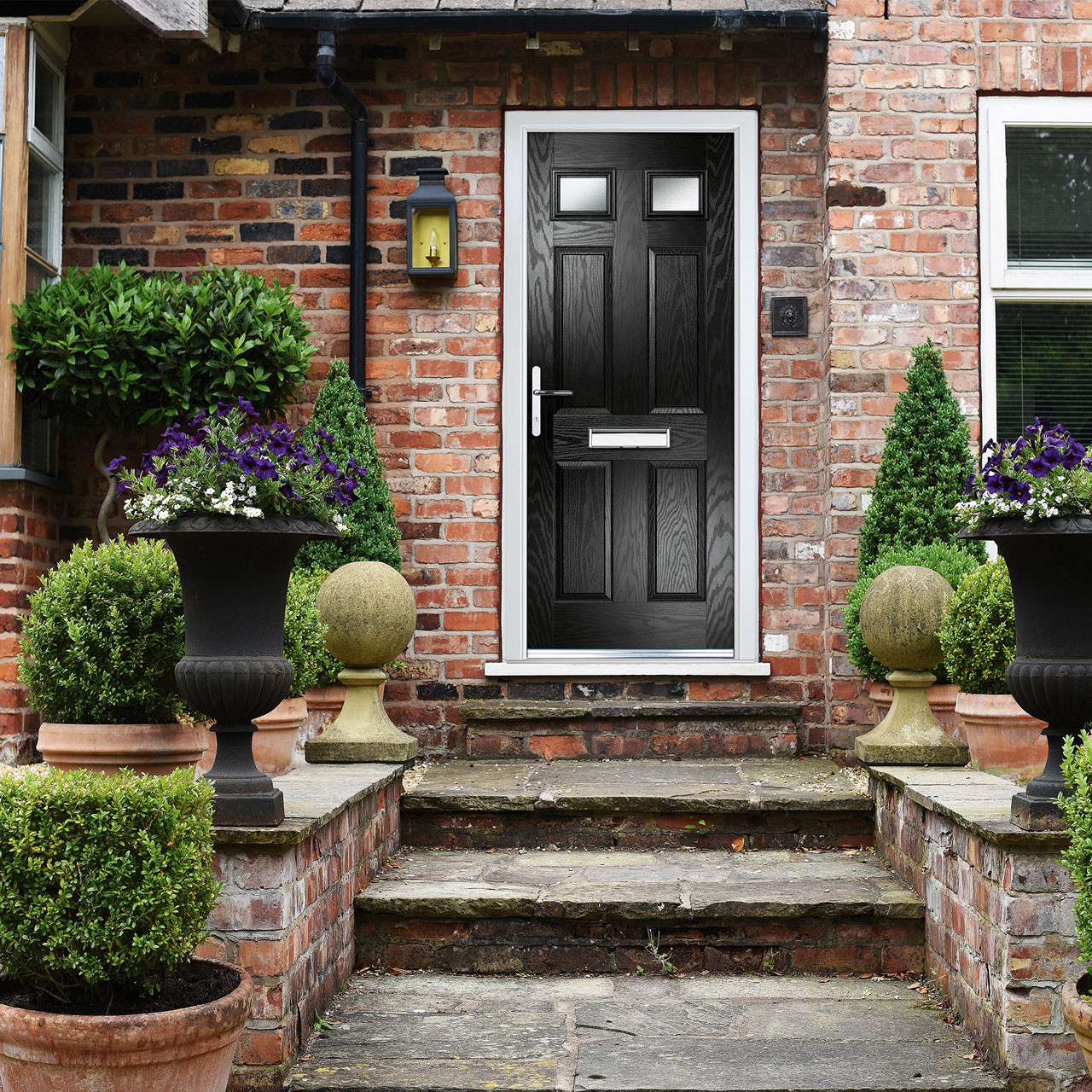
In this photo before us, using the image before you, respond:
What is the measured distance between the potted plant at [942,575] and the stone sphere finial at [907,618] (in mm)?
359

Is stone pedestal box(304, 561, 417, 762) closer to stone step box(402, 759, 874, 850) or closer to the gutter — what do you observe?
stone step box(402, 759, 874, 850)

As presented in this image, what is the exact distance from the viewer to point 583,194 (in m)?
5.54

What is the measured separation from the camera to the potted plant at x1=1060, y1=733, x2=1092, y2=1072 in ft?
7.29

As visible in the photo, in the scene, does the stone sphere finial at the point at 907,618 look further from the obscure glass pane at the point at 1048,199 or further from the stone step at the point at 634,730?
the obscure glass pane at the point at 1048,199

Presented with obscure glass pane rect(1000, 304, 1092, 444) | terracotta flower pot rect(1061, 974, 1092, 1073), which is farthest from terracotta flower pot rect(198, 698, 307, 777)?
obscure glass pane rect(1000, 304, 1092, 444)

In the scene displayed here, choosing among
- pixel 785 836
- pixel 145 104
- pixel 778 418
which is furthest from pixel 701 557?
pixel 145 104

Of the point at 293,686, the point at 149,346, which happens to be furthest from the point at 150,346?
the point at 293,686

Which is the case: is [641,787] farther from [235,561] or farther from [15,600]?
[15,600]

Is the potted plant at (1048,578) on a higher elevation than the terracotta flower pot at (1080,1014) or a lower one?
higher

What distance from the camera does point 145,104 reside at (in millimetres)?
5504

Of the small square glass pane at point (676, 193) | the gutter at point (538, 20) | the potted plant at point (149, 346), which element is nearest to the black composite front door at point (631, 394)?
the small square glass pane at point (676, 193)

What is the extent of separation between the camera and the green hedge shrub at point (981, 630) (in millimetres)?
3660

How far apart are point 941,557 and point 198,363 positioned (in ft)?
9.73

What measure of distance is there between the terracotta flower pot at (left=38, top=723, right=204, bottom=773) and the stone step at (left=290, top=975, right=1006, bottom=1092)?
769mm
